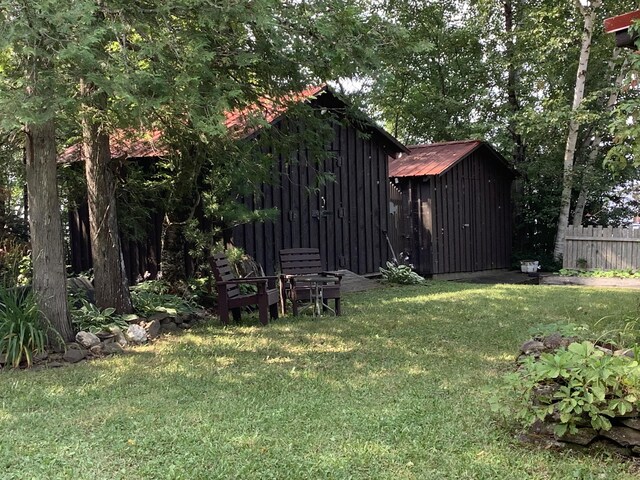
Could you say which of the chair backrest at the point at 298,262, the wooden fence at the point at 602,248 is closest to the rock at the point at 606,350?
the chair backrest at the point at 298,262

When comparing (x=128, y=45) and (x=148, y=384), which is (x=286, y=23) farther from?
(x=148, y=384)

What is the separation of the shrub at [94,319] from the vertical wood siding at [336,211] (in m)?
3.47

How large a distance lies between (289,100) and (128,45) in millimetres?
2288

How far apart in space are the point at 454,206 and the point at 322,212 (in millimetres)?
4521

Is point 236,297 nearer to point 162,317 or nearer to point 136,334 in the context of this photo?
point 162,317

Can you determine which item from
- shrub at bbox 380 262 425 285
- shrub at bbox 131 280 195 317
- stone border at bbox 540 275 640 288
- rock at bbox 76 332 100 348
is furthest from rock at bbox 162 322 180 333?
stone border at bbox 540 275 640 288

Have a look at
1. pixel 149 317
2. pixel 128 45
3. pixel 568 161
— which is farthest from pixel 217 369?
pixel 568 161

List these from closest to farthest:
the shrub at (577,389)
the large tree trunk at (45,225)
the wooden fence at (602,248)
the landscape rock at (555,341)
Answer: the shrub at (577,389) → the landscape rock at (555,341) → the large tree trunk at (45,225) → the wooden fence at (602,248)

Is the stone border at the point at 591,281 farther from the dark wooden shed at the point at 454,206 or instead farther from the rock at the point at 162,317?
the rock at the point at 162,317

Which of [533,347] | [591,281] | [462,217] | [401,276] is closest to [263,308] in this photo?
[533,347]

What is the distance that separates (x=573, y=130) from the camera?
1484 cm

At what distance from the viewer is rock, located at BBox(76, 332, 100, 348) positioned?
20.9ft

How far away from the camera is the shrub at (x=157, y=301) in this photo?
771 centimetres

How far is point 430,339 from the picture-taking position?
664 cm
